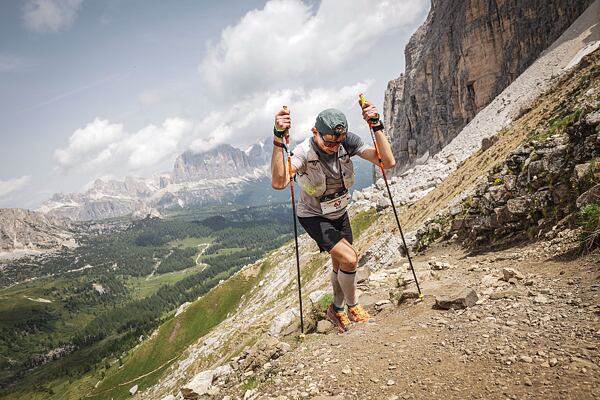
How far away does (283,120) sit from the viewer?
7.89m

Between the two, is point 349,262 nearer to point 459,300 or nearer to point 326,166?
point 326,166

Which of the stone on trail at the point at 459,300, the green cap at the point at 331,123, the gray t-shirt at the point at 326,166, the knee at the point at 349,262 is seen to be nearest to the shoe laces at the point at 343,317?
the knee at the point at 349,262

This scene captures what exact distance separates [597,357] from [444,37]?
95.6m

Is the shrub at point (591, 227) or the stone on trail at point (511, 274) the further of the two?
the stone on trail at point (511, 274)

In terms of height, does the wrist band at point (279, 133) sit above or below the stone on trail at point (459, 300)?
above

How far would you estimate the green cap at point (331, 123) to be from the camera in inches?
297

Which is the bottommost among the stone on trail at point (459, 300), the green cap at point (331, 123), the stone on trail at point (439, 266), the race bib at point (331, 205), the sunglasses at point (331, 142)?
the stone on trail at point (439, 266)

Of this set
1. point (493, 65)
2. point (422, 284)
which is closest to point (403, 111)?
point (493, 65)

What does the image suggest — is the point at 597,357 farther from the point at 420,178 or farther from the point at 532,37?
the point at 532,37

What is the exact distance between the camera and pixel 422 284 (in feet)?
33.0

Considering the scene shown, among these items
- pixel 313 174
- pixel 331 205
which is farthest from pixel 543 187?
pixel 313 174

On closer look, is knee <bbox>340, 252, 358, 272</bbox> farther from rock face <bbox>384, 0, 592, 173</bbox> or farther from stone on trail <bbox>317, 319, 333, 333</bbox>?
rock face <bbox>384, 0, 592, 173</bbox>

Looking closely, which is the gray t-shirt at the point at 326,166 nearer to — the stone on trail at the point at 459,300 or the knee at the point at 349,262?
the knee at the point at 349,262

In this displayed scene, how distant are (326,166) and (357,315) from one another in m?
4.07
